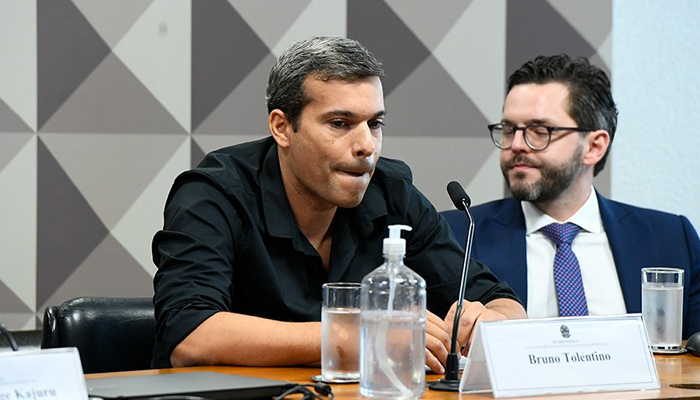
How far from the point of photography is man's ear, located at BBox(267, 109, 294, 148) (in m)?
2.06

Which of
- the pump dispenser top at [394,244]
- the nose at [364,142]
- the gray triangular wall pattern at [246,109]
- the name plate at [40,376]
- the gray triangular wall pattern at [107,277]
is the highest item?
the gray triangular wall pattern at [246,109]

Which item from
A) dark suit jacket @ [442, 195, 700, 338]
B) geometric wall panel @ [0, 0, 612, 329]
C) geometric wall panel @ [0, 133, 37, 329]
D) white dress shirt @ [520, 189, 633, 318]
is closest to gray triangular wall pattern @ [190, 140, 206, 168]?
geometric wall panel @ [0, 0, 612, 329]

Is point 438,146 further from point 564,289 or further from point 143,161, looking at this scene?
point 143,161

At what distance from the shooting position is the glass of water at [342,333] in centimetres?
144

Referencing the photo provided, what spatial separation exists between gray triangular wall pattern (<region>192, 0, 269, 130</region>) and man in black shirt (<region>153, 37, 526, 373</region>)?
59cm

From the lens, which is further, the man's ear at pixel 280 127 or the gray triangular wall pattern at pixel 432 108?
the gray triangular wall pattern at pixel 432 108

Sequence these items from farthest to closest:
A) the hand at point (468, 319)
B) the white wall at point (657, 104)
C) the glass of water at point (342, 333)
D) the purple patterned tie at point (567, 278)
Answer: the white wall at point (657, 104) → the purple patterned tie at point (567, 278) → the hand at point (468, 319) → the glass of water at point (342, 333)

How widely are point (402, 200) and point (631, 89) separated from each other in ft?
4.31

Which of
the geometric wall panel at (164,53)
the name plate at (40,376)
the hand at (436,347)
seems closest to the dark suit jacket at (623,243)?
the geometric wall panel at (164,53)

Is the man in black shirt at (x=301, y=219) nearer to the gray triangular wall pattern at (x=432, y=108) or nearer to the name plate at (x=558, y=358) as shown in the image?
the name plate at (x=558, y=358)

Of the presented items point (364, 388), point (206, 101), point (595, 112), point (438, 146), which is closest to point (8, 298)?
point (206, 101)

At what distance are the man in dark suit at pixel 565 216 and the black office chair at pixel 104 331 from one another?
967mm

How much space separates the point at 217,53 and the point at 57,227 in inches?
25.5

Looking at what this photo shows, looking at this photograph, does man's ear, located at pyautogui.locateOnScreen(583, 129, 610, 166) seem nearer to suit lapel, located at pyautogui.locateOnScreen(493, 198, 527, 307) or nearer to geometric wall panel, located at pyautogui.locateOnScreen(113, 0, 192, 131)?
suit lapel, located at pyautogui.locateOnScreen(493, 198, 527, 307)
